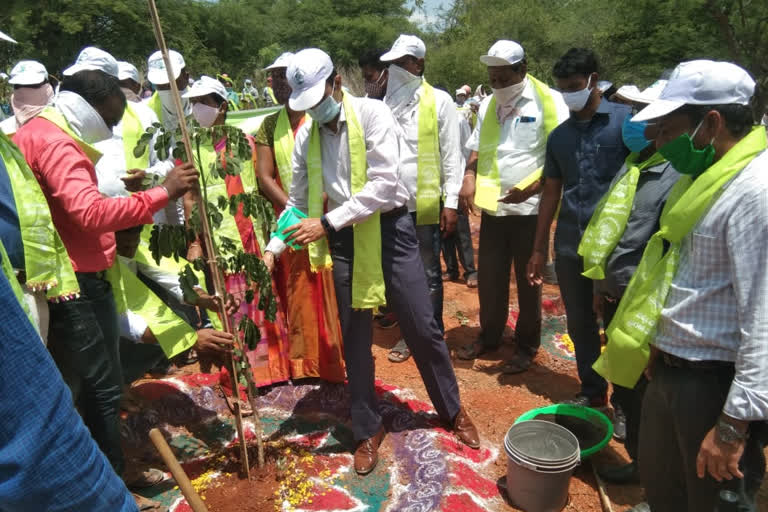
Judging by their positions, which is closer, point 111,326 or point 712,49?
point 111,326

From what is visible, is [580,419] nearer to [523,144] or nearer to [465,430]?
[465,430]

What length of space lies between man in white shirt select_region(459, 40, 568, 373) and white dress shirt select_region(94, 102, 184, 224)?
2.16 metres

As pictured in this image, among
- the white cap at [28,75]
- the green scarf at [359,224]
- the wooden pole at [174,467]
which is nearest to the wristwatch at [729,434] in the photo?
the wooden pole at [174,467]

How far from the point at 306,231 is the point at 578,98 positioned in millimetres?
→ 1790

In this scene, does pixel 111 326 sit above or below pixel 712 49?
below

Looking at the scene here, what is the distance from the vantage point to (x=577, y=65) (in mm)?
3443

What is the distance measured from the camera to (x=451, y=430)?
3.53 m

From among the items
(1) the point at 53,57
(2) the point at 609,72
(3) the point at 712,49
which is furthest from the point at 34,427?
(1) the point at 53,57

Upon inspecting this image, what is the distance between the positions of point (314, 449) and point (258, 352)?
88 cm

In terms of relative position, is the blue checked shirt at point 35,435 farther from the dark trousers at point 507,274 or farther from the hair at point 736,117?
the dark trousers at point 507,274

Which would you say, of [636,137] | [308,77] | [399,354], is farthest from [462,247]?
[308,77]

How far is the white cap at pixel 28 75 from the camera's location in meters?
4.11

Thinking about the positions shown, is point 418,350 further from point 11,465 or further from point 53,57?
point 53,57

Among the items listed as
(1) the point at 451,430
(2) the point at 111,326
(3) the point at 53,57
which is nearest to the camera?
(2) the point at 111,326
